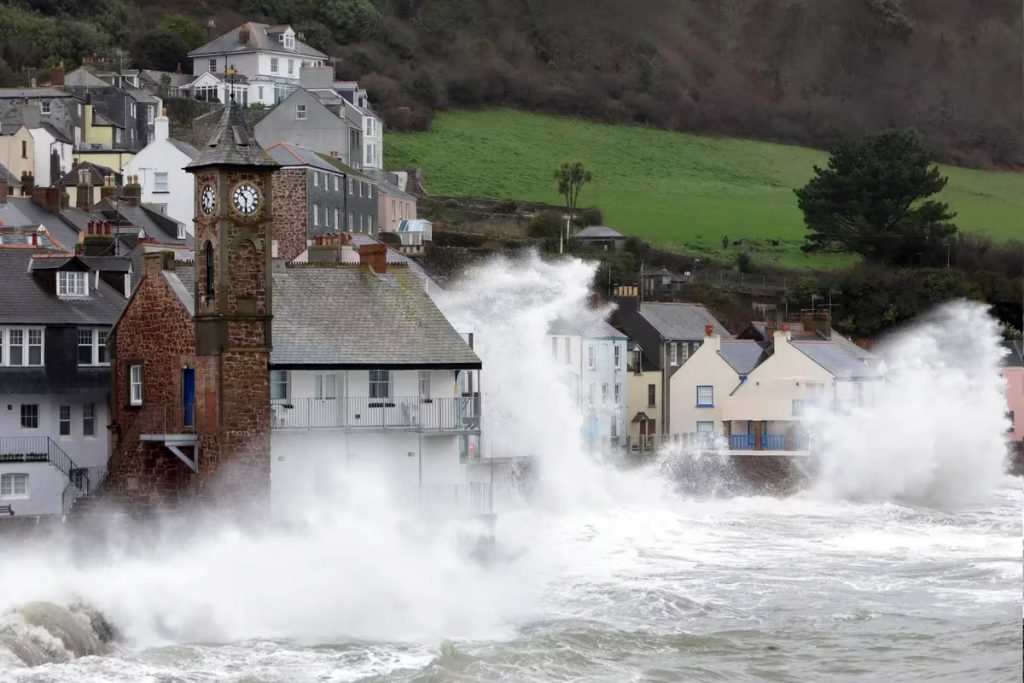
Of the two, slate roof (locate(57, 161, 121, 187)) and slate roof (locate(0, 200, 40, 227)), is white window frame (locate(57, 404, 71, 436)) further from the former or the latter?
slate roof (locate(57, 161, 121, 187))

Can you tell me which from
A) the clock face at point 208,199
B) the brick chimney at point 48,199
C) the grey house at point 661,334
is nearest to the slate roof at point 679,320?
the grey house at point 661,334

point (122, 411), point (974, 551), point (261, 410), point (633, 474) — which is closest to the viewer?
point (261, 410)

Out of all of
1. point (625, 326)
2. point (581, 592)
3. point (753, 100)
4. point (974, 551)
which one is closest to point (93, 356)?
point (581, 592)

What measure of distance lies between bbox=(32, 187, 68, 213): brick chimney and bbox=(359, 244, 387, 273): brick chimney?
24.6 m

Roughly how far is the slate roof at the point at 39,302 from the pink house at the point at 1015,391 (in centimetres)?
4903

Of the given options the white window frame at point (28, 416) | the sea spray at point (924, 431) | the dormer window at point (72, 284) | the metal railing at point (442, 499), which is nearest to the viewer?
the metal railing at point (442, 499)

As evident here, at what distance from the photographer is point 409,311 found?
152ft

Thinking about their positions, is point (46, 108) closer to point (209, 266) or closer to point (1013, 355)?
point (1013, 355)

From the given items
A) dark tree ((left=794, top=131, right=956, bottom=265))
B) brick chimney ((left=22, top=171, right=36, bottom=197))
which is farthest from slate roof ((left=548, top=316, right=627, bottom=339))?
dark tree ((left=794, top=131, right=956, bottom=265))

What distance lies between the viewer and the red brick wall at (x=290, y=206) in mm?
85875

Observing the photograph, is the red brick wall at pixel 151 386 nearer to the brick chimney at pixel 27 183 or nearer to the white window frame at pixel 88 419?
the white window frame at pixel 88 419

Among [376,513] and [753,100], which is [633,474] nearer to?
[376,513]

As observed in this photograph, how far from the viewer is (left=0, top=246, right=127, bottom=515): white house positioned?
45969mm

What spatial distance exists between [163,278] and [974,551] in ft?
Result: 71.2
